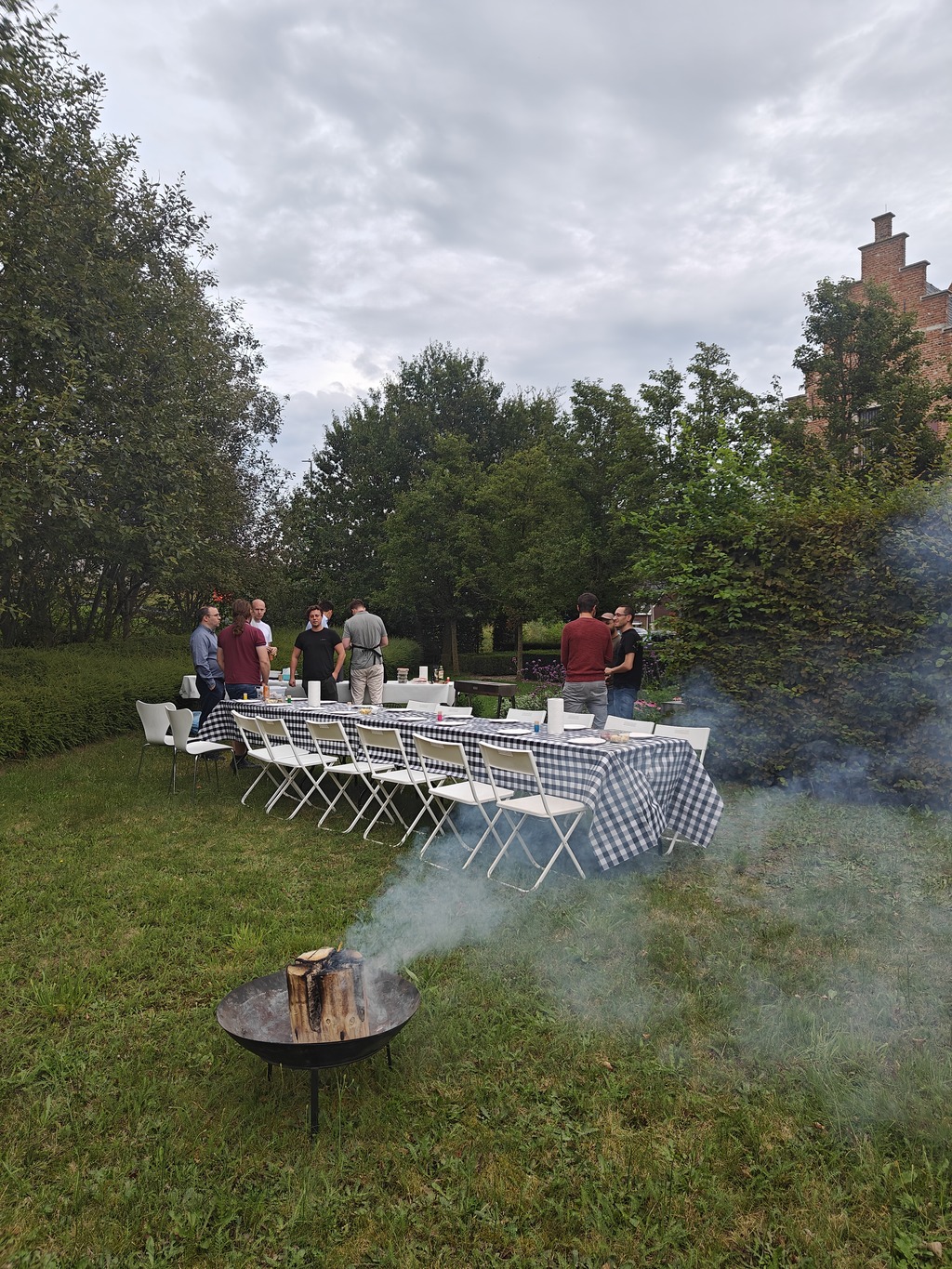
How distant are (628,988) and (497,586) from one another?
15298mm

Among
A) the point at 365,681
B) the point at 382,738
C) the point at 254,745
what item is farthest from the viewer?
the point at 365,681

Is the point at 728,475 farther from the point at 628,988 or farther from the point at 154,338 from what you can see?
the point at 154,338

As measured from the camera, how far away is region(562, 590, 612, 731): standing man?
6.57 m

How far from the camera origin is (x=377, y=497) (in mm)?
27359

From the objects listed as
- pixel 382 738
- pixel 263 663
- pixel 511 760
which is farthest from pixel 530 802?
pixel 263 663

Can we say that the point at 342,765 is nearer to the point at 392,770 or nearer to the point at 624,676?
the point at 392,770

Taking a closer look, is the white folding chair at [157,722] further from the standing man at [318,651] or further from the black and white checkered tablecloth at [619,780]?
the black and white checkered tablecloth at [619,780]

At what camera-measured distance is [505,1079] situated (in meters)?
2.56

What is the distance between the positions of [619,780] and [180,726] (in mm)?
4466

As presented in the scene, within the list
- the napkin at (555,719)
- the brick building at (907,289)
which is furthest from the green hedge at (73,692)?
the brick building at (907,289)

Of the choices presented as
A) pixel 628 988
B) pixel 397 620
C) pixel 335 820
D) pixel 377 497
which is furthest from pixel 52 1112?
pixel 377 497

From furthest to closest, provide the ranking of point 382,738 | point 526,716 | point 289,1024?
point 526,716 < point 382,738 < point 289,1024

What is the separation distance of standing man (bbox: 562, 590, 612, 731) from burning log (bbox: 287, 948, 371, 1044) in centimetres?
447

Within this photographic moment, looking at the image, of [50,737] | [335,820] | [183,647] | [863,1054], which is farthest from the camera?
[183,647]
